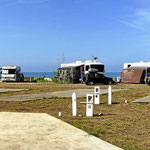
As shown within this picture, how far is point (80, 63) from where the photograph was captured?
40219 mm

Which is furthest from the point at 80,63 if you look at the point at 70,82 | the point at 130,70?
the point at 130,70

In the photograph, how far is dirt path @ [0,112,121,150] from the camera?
20.0ft

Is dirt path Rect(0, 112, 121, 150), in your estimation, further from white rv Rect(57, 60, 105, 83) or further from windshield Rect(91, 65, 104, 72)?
windshield Rect(91, 65, 104, 72)

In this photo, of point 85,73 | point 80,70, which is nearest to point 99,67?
point 85,73

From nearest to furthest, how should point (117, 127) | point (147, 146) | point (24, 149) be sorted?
point (24, 149), point (147, 146), point (117, 127)

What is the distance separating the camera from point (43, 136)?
7047mm

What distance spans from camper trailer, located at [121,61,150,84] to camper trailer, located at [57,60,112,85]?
3.54 metres

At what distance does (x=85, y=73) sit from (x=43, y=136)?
3095 cm

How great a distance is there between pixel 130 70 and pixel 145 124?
99.7ft

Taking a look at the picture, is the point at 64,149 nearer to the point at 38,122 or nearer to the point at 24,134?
the point at 24,134

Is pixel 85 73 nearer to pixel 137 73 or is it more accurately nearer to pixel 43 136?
pixel 137 73

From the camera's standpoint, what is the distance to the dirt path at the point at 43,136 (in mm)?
6094

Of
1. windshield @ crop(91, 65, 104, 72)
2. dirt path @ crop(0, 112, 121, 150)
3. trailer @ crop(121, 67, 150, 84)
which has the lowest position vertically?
dirt path @ crop(0, 112, 121, 150)

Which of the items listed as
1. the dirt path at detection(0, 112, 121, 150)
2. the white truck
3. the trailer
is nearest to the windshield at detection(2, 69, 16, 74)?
the white truck
